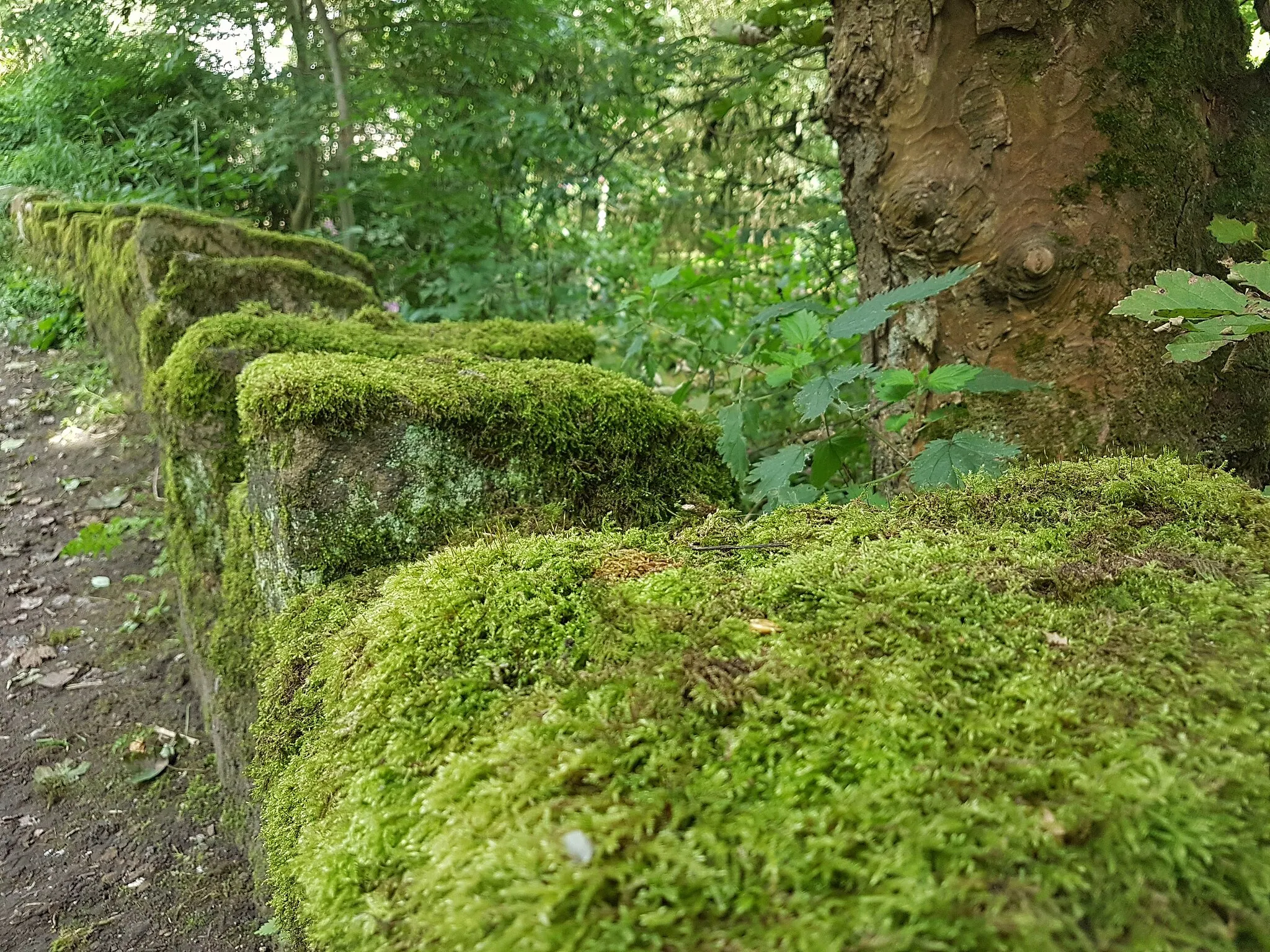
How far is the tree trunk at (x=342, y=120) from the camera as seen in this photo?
619 cm

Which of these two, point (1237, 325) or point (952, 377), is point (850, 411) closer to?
point (952, 377)

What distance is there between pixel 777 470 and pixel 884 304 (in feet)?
1.73

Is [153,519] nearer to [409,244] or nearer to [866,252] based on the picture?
[409,244]

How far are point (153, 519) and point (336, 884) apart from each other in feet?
16.7

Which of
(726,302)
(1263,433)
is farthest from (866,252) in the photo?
(726,302)

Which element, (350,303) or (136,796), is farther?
(350,303)

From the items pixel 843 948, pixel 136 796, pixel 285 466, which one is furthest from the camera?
pixel 136 796

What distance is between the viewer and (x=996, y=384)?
6.40 feet

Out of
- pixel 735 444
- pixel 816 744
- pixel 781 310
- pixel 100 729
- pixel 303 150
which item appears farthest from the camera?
pixel 303 150

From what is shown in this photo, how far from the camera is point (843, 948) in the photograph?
641 mm

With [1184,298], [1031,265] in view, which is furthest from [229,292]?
[1184,298]

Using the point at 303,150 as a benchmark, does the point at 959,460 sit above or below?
below

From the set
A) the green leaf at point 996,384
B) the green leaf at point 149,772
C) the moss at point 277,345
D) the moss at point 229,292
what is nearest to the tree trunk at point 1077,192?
the green leaf at point 996,384

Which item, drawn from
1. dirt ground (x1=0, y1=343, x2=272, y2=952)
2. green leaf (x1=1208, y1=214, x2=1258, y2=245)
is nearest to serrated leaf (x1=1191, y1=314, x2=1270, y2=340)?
green leaf (x1=1208, y1=214, x2=1258, y2=245)
